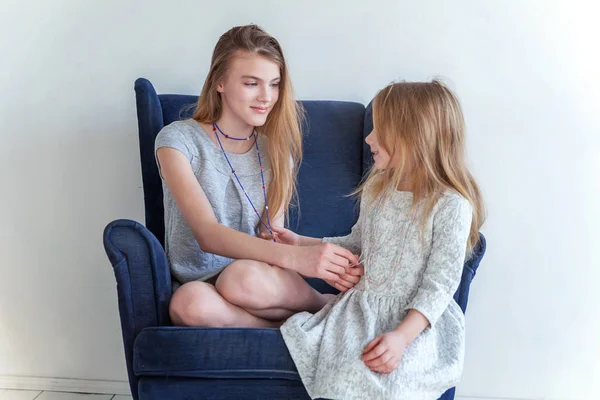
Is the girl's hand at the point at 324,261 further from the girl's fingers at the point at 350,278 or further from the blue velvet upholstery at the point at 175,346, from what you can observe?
the blue velvet upholstery at the point at 175,346

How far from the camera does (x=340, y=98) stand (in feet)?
6.70

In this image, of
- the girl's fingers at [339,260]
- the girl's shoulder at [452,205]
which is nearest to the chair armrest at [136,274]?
the girl's fingers at [339,260]

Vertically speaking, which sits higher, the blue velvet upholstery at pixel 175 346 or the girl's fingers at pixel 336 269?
the girl's fingers at pixel 336 269

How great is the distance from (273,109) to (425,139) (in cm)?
50

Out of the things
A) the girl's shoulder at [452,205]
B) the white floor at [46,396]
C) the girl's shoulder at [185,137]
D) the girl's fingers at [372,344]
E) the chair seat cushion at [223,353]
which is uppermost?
the girl's shoulder at [185,137]

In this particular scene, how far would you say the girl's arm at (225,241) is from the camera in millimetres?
1483

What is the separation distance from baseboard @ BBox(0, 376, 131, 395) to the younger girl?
1.03m

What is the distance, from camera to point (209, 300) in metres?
1.46

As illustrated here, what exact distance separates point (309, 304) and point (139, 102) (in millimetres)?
738

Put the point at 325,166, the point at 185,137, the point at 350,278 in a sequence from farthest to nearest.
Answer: the point at 325,166, the point at 185,137, the point at 350,278

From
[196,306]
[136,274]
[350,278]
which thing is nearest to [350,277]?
[350,278]

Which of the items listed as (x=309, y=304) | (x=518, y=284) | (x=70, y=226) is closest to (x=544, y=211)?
(x=518, y=284)

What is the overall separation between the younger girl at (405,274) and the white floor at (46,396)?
103 centimetres

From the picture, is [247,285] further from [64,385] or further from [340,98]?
[64,385]
